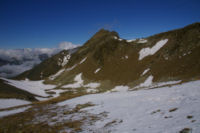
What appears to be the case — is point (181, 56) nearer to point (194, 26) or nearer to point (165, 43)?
point (165, 43)

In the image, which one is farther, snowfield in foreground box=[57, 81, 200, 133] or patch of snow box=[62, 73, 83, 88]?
patch of snow box=[62, 73, 83, 88]

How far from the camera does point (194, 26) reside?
67.6 m

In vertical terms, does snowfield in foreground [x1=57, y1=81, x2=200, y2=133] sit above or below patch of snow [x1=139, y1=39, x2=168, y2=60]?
below

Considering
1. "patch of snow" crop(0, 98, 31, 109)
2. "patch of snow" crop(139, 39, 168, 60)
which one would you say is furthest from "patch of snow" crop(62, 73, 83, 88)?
"patch of snow" crop(0, 98, 31, 109)

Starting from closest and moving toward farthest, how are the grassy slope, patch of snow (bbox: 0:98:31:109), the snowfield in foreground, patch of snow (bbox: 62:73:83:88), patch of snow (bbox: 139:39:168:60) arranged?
the snowfield in foreground < patch of snow (bbox: 0:98:31:109) < the grassy slope < patch of snow (bbox: 139:39:168:60) < patch of snow (bbox: 62:73:83:88)

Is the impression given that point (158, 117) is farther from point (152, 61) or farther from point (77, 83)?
point (77, 83)

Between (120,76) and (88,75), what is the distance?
3096 cm

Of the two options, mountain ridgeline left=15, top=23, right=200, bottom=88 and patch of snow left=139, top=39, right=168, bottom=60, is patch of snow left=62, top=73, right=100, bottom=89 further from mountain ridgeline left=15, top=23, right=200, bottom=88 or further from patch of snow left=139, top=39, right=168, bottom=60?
patch of snow left=139, top=39, right=168, bottom=60

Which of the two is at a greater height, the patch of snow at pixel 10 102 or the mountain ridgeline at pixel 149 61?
the mountain ridgeline at pixel 149 61

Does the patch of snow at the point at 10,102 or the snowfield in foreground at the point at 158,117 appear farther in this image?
the patch of snow at the point at 10,102

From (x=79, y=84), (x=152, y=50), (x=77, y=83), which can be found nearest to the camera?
(x=152, y=50)

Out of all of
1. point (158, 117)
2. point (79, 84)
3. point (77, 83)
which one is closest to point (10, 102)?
point (158, 117)

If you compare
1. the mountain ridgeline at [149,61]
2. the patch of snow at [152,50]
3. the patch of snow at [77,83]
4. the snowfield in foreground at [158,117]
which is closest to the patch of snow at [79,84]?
the patch of snow at [77,83]

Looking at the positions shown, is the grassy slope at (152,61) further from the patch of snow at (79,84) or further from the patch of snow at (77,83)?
→ the patch of snow at (79,84)
